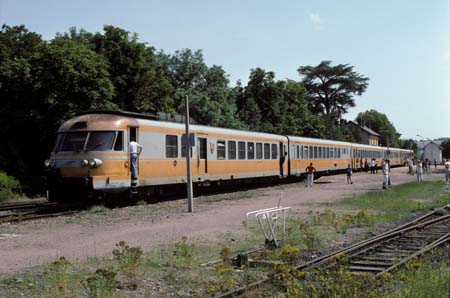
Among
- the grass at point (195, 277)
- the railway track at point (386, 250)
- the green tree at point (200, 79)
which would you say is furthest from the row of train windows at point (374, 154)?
the grass at point (195, 277)

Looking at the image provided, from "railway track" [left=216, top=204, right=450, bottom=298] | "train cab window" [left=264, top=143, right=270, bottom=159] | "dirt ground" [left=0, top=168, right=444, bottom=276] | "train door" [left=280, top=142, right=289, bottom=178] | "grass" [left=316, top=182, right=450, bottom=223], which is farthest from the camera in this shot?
"train door" [left=280, top=142, right=289, bottom=178]

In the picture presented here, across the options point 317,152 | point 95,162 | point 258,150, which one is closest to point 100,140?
point 95,162

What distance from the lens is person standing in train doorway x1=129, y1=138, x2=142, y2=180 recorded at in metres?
17.6

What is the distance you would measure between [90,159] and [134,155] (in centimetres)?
153

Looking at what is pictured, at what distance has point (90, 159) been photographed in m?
16.8

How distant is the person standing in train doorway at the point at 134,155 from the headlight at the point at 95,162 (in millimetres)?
1238

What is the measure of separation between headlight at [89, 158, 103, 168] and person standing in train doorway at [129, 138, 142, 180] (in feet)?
4.06

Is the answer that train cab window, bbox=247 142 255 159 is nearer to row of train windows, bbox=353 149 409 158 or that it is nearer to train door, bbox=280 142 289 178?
train door, bbox=280 142 289 178

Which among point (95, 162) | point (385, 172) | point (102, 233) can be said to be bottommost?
point (102, 233)

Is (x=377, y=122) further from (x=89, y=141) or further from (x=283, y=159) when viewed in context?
(x=89, y=141)

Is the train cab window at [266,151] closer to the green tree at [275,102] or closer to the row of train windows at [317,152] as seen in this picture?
the row of train windows at [317,152]

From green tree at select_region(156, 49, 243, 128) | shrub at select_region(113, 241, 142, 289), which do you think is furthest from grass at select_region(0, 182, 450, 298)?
green tree at select_region(156, 49, 243, 128)

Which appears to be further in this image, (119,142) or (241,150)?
(241,150)

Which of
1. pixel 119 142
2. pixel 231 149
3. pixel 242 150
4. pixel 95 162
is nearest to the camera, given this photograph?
pixel 95 162
